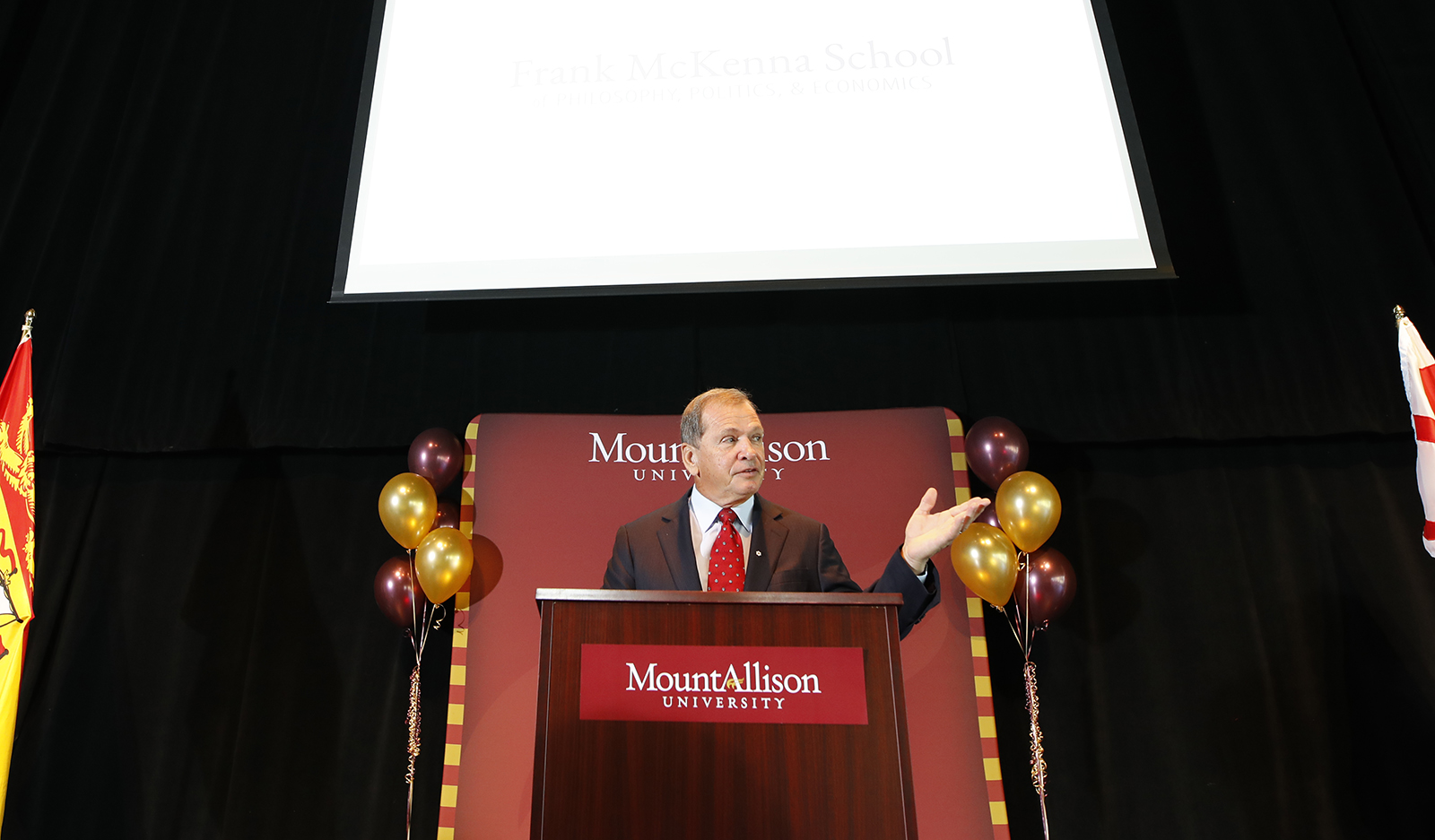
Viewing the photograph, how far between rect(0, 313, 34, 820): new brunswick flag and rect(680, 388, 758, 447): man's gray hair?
197 centimetres

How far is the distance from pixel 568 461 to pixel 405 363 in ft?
2.68

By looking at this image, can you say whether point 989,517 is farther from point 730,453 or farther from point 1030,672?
point 730,453

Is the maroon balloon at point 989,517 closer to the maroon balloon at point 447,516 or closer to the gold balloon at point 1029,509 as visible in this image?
the gold balloon at point 1029,509

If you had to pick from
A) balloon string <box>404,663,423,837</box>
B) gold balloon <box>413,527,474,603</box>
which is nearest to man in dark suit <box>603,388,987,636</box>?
gold balloon <box>413,527,474,603</box>

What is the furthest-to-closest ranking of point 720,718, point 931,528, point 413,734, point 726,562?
point 413,734 → point 726,562 → point 931,528 → point 720,718

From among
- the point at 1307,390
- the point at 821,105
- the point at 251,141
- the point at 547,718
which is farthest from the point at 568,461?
the point at 1307,390

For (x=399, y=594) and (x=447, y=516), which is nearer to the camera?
(x=399, y=594)

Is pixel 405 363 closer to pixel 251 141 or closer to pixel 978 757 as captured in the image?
pixel 251 141

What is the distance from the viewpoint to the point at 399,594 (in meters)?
2.96

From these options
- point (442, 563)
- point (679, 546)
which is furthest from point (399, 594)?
point (679, 546)

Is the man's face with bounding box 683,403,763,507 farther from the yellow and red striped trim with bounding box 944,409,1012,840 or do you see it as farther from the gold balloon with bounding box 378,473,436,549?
the gold balloon with bounding box 378,473,436,549

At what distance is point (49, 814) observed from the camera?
3105 millimetres

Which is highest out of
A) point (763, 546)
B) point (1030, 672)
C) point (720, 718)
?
point (763, 546)

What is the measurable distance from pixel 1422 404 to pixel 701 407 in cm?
226
